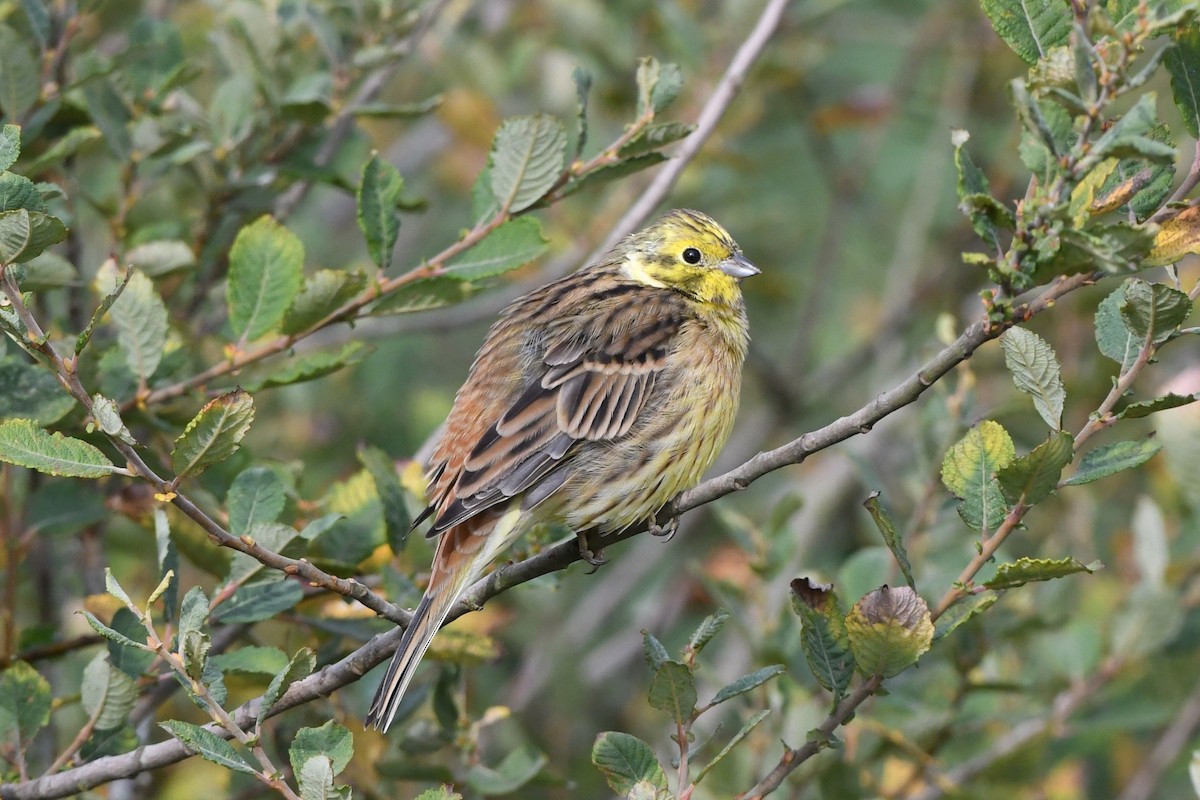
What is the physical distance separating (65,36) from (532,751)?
1.94 metres

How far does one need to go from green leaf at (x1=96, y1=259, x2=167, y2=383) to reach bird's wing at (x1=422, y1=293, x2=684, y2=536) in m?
0.67

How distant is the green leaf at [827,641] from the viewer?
7.80 feet

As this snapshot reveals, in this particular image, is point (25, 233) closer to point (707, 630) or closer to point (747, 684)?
point (707, 630)

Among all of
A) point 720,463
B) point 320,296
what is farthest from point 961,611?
point 720,463

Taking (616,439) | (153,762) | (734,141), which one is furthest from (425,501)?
(734,141)

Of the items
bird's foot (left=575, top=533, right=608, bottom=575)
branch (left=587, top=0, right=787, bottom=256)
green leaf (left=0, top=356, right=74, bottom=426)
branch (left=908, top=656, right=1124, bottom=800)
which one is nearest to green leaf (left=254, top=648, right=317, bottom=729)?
bird's foot (left=575, top=533, right=608, bottom=575)

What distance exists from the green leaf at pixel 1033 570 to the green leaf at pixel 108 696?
4.97 feet

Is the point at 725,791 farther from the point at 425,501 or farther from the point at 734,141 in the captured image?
the point at 734,141

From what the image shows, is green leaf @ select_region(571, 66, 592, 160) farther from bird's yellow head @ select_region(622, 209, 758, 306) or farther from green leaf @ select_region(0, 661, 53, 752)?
green leaf @ select_region(0, 661, 53, 752)

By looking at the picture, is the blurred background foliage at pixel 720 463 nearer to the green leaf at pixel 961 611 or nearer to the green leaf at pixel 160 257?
the green leaf at pixel 160 257

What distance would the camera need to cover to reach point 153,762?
7.68 feet

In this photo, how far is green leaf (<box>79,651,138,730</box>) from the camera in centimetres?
252

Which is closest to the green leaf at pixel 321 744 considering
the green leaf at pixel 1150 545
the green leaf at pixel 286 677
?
the green leaf at pixel 286 677

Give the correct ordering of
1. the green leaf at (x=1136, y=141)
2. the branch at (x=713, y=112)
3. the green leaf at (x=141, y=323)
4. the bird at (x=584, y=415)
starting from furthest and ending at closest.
A: the branch at (x=713, y=112) → the bird at (x=584, y=415) → the green leaf at (x=141, y=323) → the green leaf at (x=1136, y=141)
